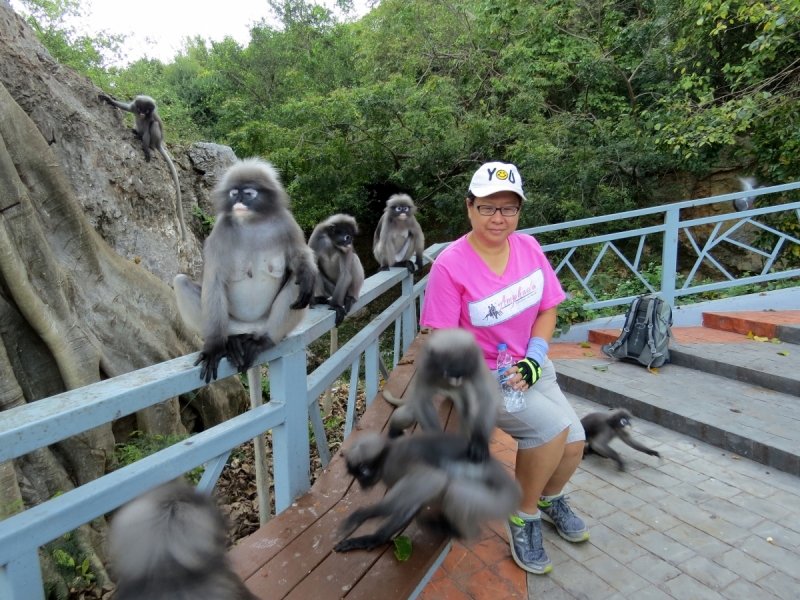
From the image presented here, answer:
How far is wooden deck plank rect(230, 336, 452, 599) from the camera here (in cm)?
154

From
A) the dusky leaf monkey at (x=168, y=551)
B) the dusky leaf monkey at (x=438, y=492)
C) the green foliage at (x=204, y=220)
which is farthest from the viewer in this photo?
the green foliage at (x=204, y=220)

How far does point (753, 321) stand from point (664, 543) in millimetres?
3558

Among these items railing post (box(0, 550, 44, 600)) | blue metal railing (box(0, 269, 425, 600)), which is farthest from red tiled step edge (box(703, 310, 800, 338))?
railing post (box(0, 550, 44, 600))

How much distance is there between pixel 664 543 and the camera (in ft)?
7.70

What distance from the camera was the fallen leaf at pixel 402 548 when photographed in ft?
5.44

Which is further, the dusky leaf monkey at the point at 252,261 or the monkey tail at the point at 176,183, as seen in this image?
the monkey tail at the point at 176,183

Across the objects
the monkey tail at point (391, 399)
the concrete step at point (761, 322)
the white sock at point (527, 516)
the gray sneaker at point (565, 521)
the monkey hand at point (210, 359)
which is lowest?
the gray sneaker at point (565, 521)

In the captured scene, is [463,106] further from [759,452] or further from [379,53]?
[759,452]

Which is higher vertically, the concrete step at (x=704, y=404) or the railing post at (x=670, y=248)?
the railing post at (x=670, y=248)

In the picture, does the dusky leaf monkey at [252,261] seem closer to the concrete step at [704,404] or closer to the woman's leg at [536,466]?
the woman's leg at [536,466]

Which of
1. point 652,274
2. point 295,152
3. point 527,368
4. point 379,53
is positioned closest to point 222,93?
point 379,53

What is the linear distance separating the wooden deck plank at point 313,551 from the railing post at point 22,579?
48cm

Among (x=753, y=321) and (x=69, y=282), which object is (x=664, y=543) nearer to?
(x=753, y=321)

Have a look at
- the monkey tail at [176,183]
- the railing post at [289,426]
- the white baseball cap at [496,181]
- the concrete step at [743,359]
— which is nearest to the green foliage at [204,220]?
the monkey tail at [176,183]
